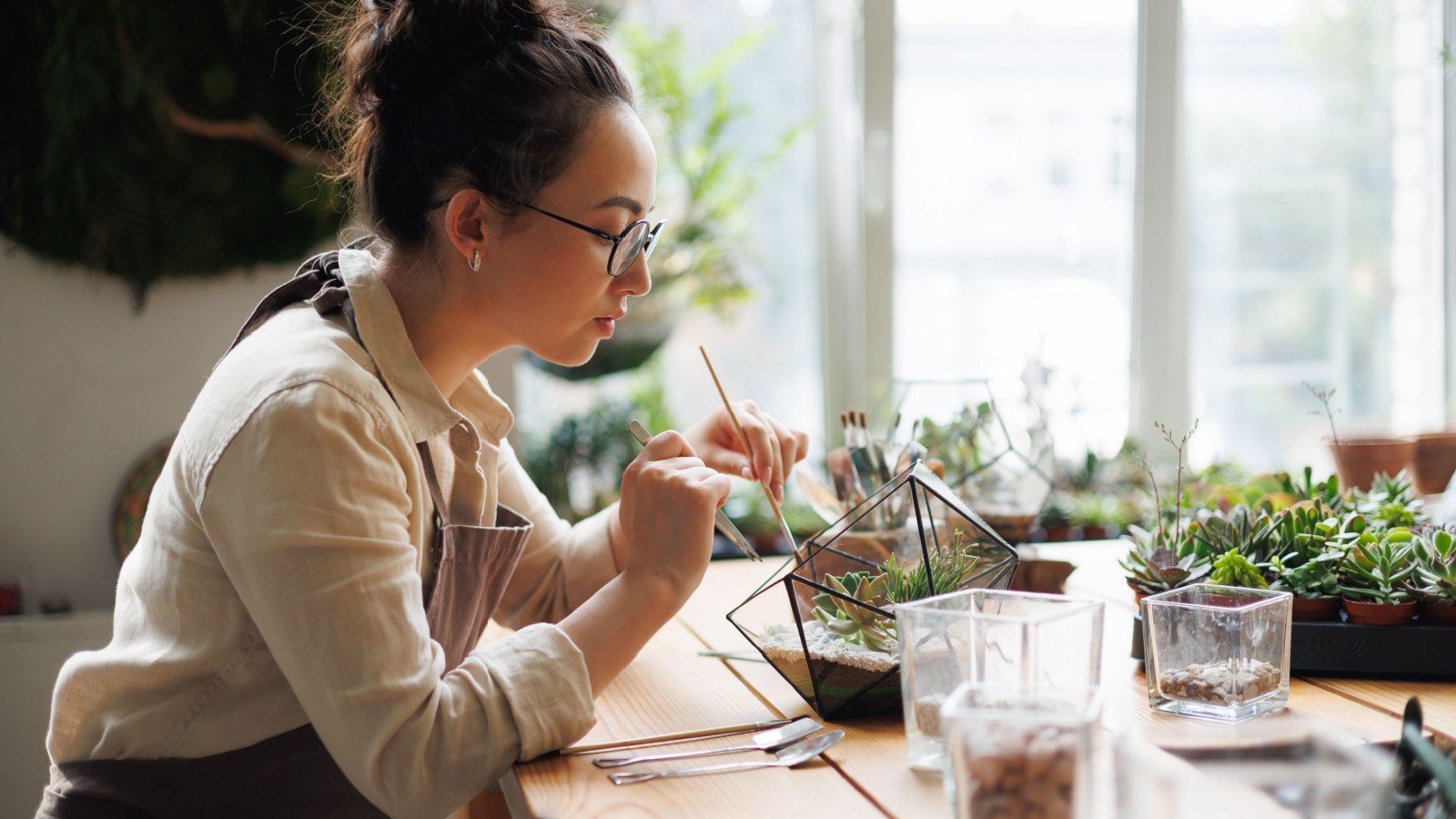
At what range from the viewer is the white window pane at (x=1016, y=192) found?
9.68 ft

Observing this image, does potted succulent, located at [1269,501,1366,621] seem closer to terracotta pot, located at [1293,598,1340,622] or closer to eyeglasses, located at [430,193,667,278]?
terracotta pot, located at [1293,598,1340,622]

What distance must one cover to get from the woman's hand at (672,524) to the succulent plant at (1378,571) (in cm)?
61

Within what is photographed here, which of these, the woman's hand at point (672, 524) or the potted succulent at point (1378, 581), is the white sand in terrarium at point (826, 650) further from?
the potted succulent at point (1378, 581)

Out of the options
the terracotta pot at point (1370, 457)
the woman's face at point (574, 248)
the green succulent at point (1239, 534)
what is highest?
the woman's face at point (574, 248)

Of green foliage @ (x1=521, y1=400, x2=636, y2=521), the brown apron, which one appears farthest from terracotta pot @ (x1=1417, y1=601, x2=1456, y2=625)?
green foliage @ (x1=521, y1=400, x2=636, y2=521)

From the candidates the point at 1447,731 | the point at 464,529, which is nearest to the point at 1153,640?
the point at 1447,731

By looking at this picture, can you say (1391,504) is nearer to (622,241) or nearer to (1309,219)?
(622,241)

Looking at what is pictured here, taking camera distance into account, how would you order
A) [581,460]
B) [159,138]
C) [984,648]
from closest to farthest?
[984,648], [159,138], [581,460]

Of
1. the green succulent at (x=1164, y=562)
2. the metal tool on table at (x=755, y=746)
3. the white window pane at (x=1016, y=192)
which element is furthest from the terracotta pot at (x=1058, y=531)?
the metal tool on table at (x=755, y=746)

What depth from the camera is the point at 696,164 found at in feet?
9.21

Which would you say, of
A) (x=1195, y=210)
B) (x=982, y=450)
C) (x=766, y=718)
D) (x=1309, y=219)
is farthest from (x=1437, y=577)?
(x=1309, y=219)

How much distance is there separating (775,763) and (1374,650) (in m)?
0.60

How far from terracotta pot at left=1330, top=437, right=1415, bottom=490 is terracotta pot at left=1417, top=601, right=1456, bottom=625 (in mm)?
481

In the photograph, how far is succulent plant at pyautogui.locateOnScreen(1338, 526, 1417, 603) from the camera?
3.61 ft
